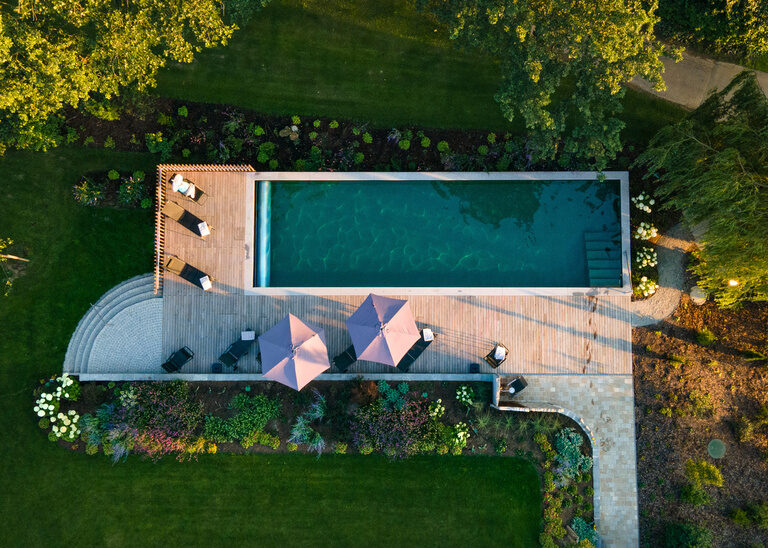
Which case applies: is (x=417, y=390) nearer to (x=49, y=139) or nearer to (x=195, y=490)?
(x=195, y=490)

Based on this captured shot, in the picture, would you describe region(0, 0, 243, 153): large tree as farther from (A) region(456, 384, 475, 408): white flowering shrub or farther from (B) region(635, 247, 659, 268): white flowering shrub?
(B) region(635, 247, 659, 268): white flowering shrub

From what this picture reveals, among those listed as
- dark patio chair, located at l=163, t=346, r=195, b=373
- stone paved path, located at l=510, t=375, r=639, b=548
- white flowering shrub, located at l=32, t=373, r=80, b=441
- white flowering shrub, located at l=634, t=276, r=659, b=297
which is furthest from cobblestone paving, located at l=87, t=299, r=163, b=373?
white flowering shrub, located at l=634, t=276, r=659, b=297

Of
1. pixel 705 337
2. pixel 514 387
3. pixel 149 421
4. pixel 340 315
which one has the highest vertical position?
pixel 340 315

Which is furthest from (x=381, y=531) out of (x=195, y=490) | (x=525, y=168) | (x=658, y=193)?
(x=658, y=193)

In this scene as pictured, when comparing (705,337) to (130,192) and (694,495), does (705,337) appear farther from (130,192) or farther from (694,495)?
(130,192)

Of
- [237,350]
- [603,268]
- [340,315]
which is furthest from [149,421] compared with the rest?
[603,268]
